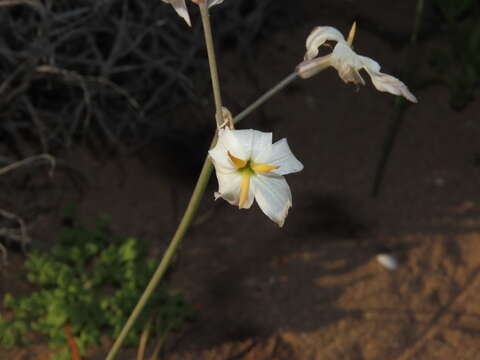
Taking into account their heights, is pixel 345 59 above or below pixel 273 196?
above

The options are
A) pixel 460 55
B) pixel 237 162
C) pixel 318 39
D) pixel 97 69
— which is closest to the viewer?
pixel 237 162

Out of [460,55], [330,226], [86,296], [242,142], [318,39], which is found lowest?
[330,226]

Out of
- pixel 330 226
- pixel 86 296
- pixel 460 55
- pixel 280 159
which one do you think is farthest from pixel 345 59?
pixel 460 55

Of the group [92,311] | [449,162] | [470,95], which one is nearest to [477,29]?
[470,95]

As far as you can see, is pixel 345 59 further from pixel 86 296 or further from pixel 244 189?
pixel 86 296

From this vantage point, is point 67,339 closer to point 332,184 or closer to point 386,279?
point 386,279

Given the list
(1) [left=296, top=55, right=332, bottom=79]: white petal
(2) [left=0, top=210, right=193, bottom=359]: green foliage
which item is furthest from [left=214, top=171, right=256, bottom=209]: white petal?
(2) [left=0, top=210, right=193, bottom=359]: green foliage
